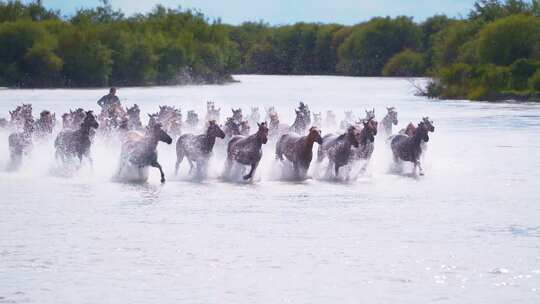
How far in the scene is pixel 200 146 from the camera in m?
24.5

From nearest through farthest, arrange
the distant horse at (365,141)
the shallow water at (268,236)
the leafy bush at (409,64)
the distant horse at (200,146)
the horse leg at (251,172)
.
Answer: the shallow water at (268,236) < the horse leg at (251,172) < the distant horse at (200,146) < the distant horse at (365,141) < the leafy bush at (409,64)

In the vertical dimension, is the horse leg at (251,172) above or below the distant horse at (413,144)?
below

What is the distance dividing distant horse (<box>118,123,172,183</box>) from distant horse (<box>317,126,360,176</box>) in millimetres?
2853

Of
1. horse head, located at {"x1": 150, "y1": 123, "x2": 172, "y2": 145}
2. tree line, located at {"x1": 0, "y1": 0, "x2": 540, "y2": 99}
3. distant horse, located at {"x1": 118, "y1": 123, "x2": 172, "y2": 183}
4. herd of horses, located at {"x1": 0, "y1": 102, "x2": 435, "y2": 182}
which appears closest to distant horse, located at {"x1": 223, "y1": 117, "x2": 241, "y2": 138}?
herd of horses, located at {"x1": 0, "y1": 102, "x2": 435, "y2": 182}

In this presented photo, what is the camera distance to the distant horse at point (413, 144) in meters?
26.0

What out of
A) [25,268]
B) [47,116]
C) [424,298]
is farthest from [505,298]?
[47,116]

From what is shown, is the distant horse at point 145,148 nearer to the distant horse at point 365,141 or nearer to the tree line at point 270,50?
the distant horse at point 365,141

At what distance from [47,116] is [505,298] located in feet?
54.0

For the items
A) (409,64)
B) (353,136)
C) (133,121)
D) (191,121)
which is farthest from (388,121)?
(409,64)

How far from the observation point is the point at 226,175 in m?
24.8

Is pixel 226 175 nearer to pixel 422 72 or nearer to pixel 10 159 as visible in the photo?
pixel 10 159

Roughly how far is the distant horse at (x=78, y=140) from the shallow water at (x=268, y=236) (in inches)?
18.2

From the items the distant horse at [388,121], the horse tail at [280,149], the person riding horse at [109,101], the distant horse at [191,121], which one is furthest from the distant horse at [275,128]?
the horse tail at [280,149]

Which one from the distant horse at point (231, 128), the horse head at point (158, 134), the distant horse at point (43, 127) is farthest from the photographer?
the distant horse at point (43, 127)
